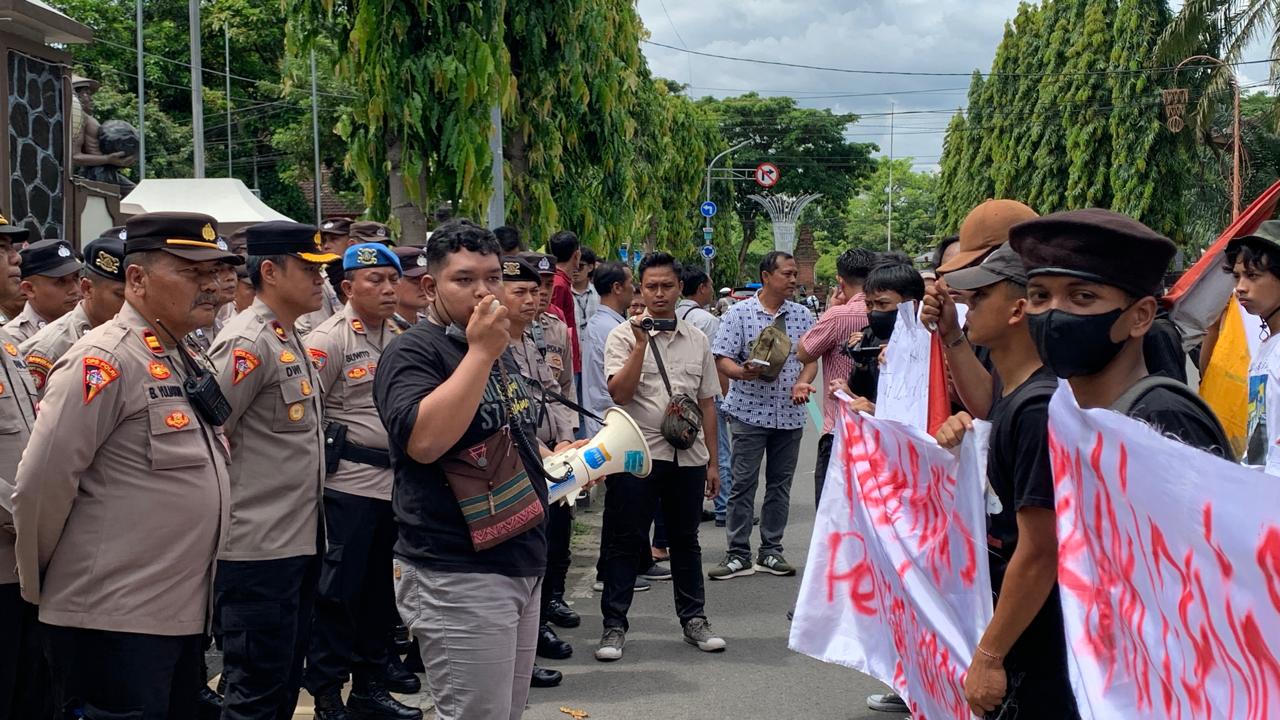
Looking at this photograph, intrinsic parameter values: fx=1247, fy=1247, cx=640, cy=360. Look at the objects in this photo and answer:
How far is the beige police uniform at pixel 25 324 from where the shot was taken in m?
5.86

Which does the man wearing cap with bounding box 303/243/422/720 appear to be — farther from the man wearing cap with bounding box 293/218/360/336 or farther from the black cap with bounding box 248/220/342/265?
the man wearing cap with bounding box 293/218/360/336

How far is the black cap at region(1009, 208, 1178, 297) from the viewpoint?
106 inches

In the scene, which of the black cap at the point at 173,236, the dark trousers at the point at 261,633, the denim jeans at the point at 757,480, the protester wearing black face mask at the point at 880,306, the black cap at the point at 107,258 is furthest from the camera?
the denim jeans at the point at 757,480

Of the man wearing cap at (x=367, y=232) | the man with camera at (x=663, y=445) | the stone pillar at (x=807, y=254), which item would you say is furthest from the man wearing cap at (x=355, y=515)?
the stone pillar at (x=807, y=254)

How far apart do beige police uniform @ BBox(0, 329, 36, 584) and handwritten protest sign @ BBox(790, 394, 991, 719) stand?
2.85 m

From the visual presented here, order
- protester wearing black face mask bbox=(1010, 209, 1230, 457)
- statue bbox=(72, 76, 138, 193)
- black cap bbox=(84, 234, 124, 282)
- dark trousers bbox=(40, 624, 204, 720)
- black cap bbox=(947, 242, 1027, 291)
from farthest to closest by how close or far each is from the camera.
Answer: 1. statue bbox=(72, 76, 138, 193)
2. black cap bbox=(84, 234, 124, 282)
3. dark trousers bbox=(40, 624, 204, 720)
4. black cap bbox=(947, 242, 1027, 291)
5. protester wearing black face mask bbox=(1010, 209, 1230, 457)

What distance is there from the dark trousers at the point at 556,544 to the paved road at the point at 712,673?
1.04 feet

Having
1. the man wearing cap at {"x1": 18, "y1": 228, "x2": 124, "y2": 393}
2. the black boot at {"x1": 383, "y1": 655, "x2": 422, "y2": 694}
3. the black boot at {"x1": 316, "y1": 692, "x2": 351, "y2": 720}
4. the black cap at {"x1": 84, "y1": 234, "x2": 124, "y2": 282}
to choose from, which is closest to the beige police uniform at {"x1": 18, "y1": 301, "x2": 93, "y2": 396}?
the man wearing cap at {"x1": 18, "y1": 228, "x2": 124, "y2": 393}

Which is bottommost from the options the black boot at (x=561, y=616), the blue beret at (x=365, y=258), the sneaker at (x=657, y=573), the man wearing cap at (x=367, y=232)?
the sneaker at (x=657, y=573)

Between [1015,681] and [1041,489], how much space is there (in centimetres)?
55

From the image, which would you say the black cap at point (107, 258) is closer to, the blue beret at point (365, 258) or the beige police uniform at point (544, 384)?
the blue beret at point (365, 258)

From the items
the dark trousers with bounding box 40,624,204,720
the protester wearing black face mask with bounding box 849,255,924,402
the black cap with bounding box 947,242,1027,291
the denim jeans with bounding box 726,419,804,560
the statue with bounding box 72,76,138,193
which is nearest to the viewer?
the black cap with bounding box 947,242,1027,291

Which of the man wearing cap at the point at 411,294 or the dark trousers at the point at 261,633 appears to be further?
the man wearing cap at the point at 411,294

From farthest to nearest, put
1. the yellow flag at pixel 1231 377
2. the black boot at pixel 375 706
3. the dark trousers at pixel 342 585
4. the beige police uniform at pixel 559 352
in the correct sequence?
the beige police uniform at pixel 559 352 → the black boot at pixel 375 706 → the dark trousers at pixel 342 585 → the yellow flag at pixel 1231 377
